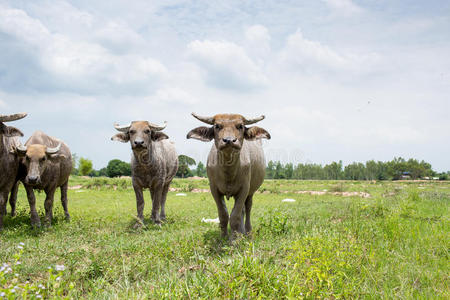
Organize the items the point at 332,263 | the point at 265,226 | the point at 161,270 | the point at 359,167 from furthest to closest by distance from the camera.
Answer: the point at 359,167 < the point at 265,226 < the point at 161,270 < the point at 332,263

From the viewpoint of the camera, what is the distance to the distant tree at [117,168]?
74.8 m

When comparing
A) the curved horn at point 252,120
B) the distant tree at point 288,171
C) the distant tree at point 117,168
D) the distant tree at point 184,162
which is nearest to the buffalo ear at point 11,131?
the curved horn at point 252,120

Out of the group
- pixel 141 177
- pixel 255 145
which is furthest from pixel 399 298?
pixel 141 177

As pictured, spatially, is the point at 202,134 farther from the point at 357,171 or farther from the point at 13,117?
the point at 357,171

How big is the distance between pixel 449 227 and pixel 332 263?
13.8 ft

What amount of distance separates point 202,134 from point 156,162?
3.05m

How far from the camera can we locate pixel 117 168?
247ft

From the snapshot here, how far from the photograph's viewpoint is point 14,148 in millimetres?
7344

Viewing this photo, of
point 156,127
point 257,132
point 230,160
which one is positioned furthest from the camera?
point 156,127

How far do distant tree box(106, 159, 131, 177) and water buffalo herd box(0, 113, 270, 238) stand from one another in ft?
224

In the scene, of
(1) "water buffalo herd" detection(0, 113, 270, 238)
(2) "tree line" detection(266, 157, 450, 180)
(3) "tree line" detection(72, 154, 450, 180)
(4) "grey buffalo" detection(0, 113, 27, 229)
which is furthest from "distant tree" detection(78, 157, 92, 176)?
(4) "grey buffalo" detection(0, 113, 27, 229)

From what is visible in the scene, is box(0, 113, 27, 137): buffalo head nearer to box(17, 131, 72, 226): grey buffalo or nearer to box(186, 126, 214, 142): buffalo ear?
box(17, 131, 72, 226): grey buffalo

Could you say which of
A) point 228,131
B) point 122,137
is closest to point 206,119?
point 228,131

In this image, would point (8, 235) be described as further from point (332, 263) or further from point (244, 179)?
point (332, 263)
